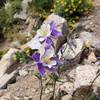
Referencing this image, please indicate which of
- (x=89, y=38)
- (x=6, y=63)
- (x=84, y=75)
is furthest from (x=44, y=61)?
(x=6, y=63)

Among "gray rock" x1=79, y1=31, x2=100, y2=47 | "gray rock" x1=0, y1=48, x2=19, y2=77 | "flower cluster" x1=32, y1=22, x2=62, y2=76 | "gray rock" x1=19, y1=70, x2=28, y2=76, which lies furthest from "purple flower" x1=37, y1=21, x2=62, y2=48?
"gray rock" x1=0, y1=48, x2=19, y2=77

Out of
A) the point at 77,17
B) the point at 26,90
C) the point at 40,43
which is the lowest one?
the point at 26,90

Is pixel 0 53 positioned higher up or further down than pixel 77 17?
further down

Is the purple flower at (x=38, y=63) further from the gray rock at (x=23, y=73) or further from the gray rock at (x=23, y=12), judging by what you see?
the gray rock at (x=23, y=12)

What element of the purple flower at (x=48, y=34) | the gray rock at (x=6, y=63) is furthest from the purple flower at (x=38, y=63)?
the gray rock at (x=6, y=63)

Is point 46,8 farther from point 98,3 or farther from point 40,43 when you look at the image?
point 40,43

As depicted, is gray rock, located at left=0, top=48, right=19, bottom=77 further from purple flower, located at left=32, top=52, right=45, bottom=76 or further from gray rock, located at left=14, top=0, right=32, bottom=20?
purple flower, located at left=32, top=52, right=45, bottom=76

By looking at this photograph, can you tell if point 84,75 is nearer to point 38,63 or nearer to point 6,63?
point 38,63

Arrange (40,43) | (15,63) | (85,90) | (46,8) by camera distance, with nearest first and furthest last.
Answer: (40,43) → (85,90) → (15,63) → (46,8)

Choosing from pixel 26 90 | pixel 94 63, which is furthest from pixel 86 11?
pixel 26 90
